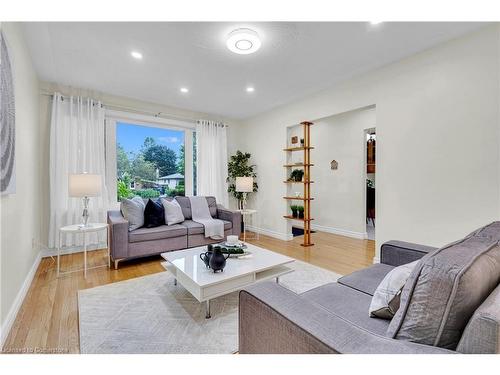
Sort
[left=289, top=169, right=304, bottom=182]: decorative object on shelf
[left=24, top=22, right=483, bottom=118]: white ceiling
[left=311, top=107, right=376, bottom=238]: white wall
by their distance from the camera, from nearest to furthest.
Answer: [left=24, top=22, right=483, bottom=118]: white ceiling, [left=289, top=169, right=304, bottom=182]: decorative object on shelf, [left=311, top=107, right=376, bottom=238]: white wall

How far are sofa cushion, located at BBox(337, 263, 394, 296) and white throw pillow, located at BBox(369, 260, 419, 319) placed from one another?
349 mm

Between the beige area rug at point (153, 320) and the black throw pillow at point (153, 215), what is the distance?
962 millimetres

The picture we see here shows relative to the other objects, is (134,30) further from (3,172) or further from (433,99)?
(433,99)

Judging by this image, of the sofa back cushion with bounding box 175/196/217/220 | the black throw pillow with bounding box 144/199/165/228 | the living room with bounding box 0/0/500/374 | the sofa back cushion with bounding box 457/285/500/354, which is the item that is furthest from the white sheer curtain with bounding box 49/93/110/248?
the sofa back cushion with bounding box 457/285/500/354

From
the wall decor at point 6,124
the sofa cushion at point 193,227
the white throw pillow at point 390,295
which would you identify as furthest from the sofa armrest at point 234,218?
the white throw pillow at point 390,295

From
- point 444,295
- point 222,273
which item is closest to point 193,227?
point 222,273

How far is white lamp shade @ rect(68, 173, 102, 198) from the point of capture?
2900 mm

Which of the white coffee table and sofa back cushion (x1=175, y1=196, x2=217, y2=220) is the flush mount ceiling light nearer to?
the white coffee table

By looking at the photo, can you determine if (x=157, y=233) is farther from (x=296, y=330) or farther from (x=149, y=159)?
(x=296, y=330)

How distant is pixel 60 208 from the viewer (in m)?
3.54

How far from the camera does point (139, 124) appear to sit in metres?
4.40

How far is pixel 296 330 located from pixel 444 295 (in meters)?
0.49
